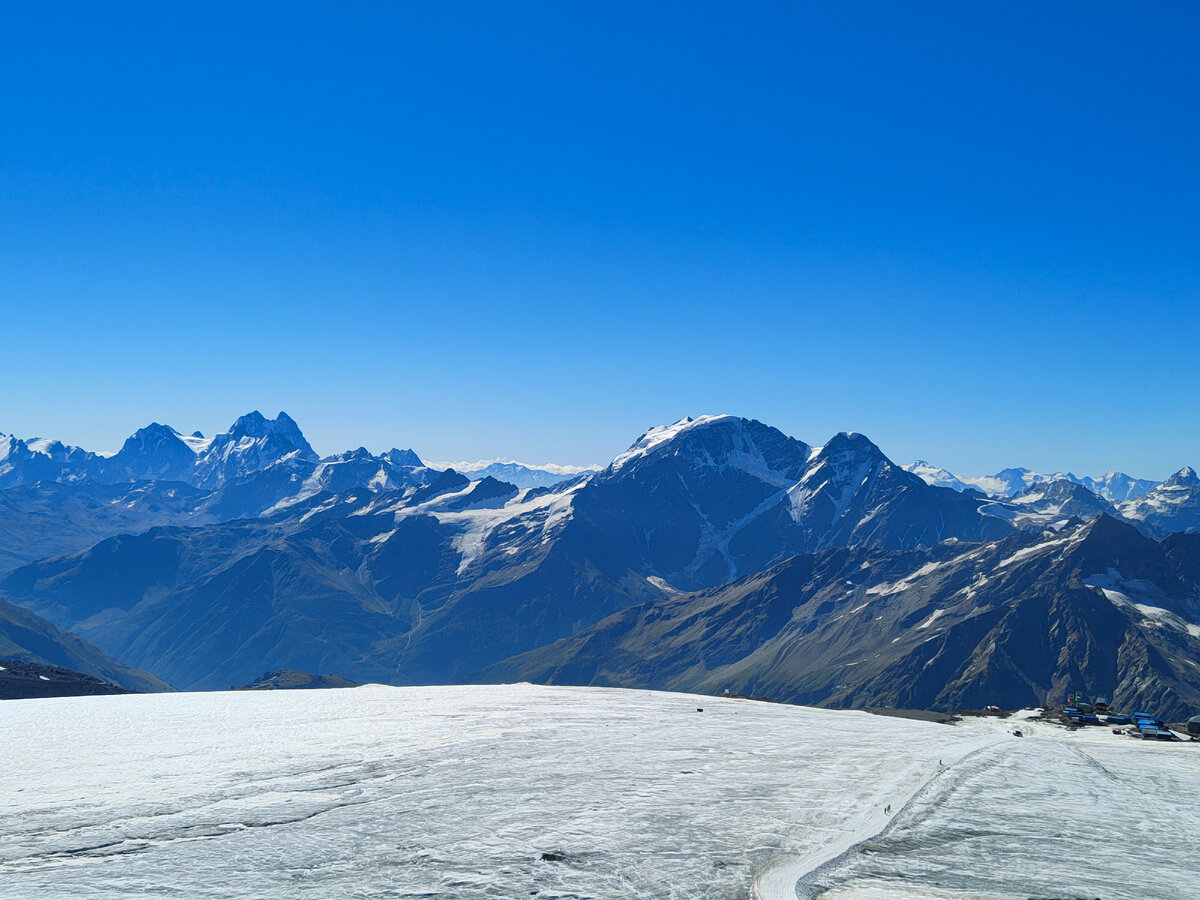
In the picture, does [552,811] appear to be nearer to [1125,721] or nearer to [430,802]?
[430,802]

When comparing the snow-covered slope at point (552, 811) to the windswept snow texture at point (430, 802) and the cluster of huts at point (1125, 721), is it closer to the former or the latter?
the windswept snow texture at point (430, 802)

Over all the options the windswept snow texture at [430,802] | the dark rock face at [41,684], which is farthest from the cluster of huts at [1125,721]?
the dark rock face at [41,684]

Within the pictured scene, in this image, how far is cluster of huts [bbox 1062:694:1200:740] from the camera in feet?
266

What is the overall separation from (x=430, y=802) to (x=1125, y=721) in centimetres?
8791

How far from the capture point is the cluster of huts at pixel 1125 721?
81.1 metres

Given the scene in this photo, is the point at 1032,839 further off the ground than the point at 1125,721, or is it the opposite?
the point at 1032,839

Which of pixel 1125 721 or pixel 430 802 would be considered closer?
pixel 430 802

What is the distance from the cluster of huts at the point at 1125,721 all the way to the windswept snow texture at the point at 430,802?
27804 millimetres

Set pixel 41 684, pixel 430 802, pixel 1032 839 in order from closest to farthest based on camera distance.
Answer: pixel 1032 839, pixel 430 802, pixel 41 684

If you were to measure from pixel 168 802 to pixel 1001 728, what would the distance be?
264 ft

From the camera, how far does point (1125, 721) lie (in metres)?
94.1

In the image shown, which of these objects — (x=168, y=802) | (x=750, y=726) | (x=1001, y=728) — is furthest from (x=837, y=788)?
(x=1001, y=728)

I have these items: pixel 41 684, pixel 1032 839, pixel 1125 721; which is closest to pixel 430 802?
pixel 1032 839

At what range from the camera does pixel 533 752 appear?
52.1m
